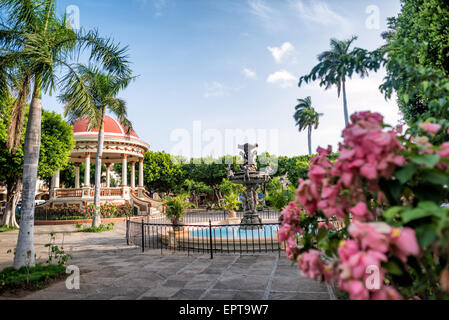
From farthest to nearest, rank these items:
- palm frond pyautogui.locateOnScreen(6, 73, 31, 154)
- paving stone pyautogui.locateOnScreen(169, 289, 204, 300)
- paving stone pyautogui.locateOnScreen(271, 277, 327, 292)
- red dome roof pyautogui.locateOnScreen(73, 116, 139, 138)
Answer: red dome roof pyautogui.locateOnScreen(73, 116, 139, 138) < palm frond pyautogui.locateOnScreen(6, 73, 31, 154) < paving stone pyautogui.locateOnScreen(271, 277, 327, 292) < paving stone pyautogui.locateOnScreen(169, 289, 204, 300)

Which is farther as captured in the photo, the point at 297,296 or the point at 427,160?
the point at 297,296

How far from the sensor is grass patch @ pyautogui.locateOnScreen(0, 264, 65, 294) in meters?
5.16

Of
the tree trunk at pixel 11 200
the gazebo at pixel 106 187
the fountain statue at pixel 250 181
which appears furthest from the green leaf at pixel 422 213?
the gazebo at pixel 106 187

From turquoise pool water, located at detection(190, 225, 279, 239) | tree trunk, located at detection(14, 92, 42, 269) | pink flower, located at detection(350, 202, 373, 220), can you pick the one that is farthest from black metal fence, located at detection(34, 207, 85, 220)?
pink flower, located at detection(350, 202, 373, 220)

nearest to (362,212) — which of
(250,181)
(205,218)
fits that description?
(250,181)

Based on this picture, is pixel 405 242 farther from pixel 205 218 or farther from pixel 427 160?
pixel 205 218

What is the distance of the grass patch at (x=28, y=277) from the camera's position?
516cm

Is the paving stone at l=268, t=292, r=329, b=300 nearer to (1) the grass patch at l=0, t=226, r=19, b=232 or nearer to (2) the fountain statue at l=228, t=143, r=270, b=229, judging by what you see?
(2) the fountain statue at l=228, t=143, r=270, b=229

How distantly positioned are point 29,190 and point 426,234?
7763 millimetres

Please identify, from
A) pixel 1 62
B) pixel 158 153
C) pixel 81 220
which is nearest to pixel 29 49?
pixel 1 62

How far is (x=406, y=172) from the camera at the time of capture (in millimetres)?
1270

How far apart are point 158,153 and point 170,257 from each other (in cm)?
3611

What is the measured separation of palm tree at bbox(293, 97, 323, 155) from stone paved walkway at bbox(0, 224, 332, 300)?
46782mm
